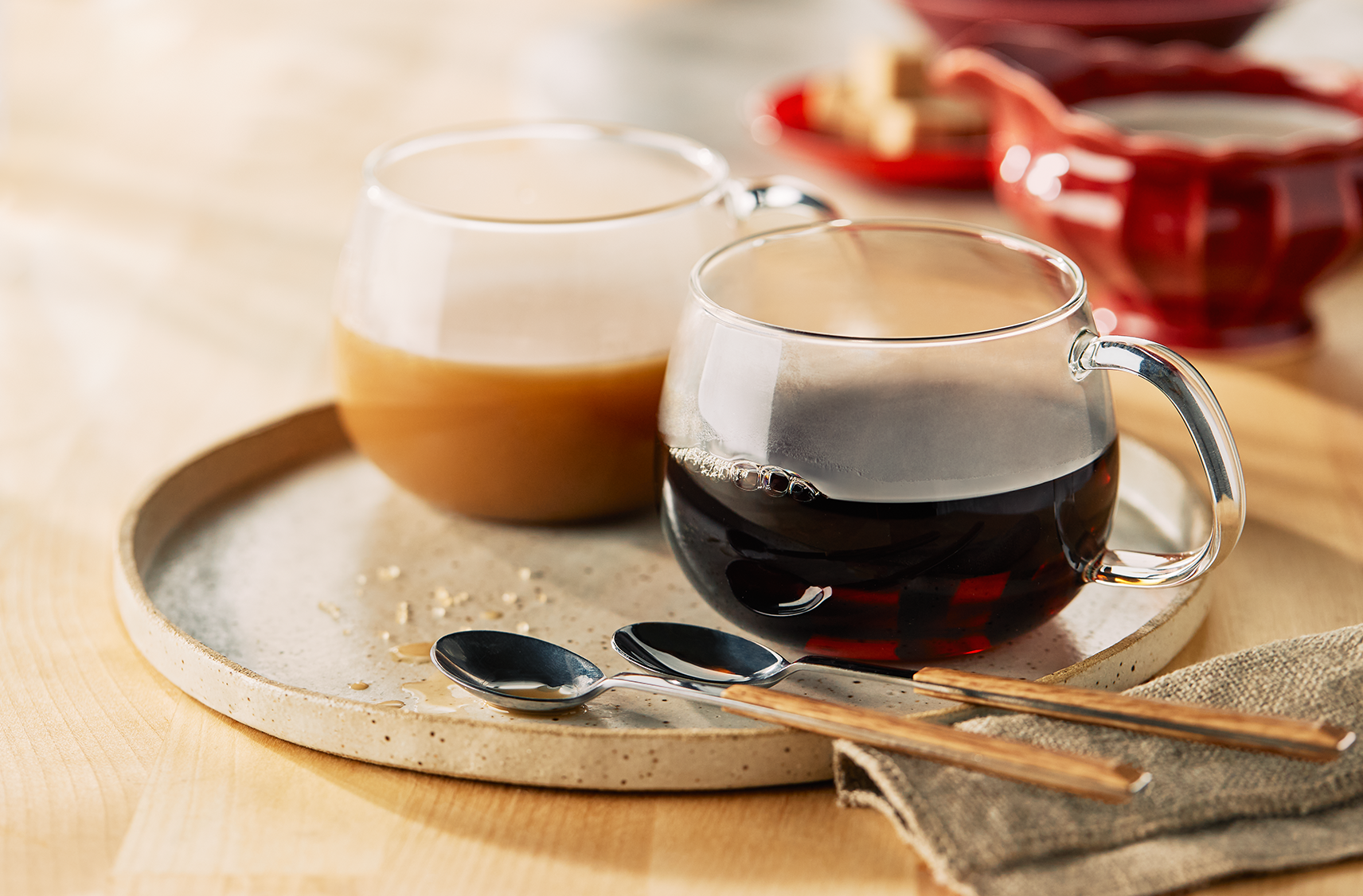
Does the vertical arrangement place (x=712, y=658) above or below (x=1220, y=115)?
below

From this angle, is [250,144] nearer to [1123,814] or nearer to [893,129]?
[893,129]

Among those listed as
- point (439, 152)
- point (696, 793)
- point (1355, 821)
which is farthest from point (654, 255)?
point (1355, 821)

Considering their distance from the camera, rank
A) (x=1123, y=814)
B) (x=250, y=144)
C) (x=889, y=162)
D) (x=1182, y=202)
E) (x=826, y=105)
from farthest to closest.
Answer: (x=250, y=144) → (x=826, y=105) → (x=889, y=162) → (x=1182, y=202) → (x=1123, y=814)

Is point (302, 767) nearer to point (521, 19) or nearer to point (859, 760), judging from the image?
point (859, 760)

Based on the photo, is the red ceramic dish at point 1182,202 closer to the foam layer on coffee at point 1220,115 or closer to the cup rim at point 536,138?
the foam layer on coffee at point 1220,115

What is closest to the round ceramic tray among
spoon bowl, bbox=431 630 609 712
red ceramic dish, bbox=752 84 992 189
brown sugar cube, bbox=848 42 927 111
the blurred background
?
spoon bowl, bbox=431 630 609 712

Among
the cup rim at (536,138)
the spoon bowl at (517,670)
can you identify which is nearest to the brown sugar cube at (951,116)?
the cup rim at (536,138)

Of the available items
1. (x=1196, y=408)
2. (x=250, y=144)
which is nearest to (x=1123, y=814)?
(x=1196, y=408)
